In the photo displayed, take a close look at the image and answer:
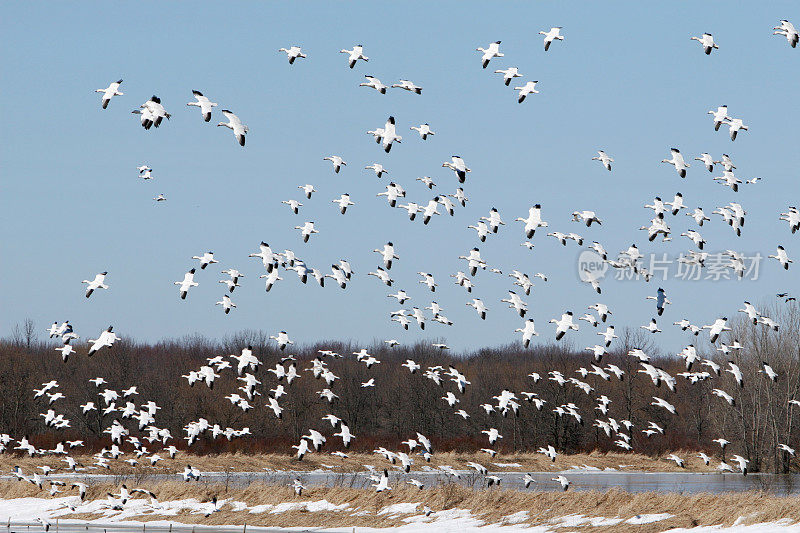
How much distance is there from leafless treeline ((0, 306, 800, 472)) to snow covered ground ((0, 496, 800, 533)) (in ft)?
69.8

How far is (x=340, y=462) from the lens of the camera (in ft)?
195

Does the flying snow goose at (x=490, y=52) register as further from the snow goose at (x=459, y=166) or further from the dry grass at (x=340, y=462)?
the dry grass at (x=340, y=462)

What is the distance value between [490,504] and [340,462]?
28.3 m

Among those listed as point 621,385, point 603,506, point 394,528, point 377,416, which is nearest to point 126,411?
point 394,528

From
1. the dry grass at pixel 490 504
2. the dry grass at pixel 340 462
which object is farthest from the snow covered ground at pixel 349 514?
the dry grass at pixel 340 462

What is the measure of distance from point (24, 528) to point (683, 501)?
18.7 meters

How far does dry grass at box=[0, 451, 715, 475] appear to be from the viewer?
5353cm

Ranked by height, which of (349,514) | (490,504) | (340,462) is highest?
(490,504)

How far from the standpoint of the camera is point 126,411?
4759 centimetres

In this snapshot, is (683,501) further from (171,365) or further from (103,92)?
(171,365)

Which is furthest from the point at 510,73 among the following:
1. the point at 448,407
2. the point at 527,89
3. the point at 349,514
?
the point at 448,407

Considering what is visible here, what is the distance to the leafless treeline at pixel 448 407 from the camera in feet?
202

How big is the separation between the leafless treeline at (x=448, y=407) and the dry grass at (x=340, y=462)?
1854mm

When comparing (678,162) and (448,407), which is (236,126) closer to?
(678,162)
